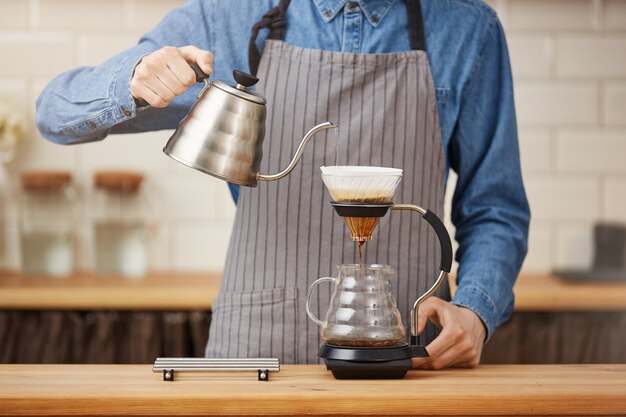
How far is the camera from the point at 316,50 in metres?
1.55

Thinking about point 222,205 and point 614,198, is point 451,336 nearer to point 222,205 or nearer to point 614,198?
point 222,205

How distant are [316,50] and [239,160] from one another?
387 mm

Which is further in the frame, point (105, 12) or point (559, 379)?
point (105, 12)

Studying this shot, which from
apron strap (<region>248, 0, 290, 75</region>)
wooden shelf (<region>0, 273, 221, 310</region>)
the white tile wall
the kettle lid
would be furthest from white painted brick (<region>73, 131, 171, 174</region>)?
the kettle lid

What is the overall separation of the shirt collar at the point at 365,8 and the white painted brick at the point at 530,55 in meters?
1.32

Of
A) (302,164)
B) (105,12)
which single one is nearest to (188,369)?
(302,164)

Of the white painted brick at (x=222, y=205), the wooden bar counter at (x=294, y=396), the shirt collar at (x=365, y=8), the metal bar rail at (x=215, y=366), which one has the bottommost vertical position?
the wooden bar counter at (x=294, y=396)

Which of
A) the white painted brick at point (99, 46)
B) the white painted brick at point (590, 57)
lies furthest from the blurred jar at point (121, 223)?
the white painted brick at point (590, 57)

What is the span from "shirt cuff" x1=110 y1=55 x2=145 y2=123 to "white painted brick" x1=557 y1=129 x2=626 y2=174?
1.80m

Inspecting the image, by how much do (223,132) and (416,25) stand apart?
0.53 meters

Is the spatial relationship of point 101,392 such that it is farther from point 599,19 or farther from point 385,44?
point 599,19

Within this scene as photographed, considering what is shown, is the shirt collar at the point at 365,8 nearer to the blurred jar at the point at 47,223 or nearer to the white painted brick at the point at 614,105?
the blurred jar at the point at 47,223

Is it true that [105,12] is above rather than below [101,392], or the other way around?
above

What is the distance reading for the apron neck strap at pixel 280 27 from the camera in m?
1.57
